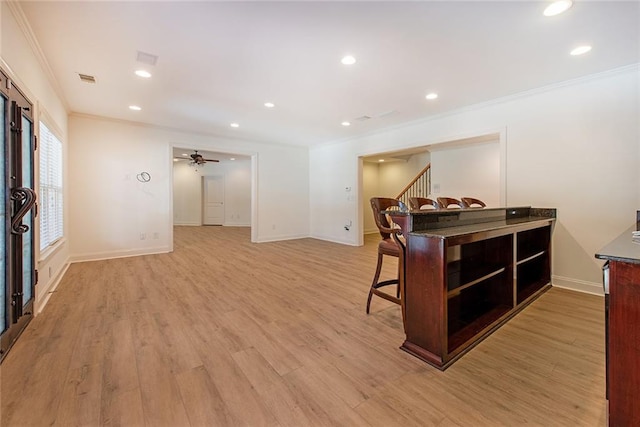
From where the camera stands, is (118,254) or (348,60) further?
(118,254)

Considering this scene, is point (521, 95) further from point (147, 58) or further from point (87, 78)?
point (87, 78)

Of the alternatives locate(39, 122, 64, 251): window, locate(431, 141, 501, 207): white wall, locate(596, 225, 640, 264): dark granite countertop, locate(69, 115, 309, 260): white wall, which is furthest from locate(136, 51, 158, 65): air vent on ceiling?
locate(431, 141, 501, 207): white wall

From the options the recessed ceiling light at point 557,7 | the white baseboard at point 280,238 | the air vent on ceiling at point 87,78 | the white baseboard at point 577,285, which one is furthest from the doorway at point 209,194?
the recessed ceiling light at point 557,7

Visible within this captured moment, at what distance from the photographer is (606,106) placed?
3.02m

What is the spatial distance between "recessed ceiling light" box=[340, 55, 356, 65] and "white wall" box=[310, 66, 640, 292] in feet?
7.83

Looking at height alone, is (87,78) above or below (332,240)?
above

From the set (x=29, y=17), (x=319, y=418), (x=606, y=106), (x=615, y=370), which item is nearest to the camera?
(x=615, y=370)

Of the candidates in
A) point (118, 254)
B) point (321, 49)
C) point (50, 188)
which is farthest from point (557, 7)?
point (118, 254)

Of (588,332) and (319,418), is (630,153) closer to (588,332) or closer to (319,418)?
(588,332)

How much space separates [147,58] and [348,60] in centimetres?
201

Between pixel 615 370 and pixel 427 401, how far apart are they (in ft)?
2.71

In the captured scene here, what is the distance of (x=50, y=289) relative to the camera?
319 centimetres

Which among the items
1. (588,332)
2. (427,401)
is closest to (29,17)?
(427,401)

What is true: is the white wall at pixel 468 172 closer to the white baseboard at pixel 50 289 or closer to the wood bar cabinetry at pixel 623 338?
the wood bar cabinetry at pixel 623 338
